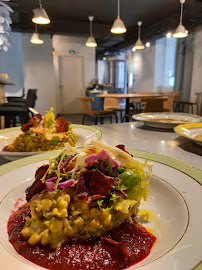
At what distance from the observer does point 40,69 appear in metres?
8.28

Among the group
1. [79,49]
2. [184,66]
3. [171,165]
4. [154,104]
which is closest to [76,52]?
[79,49]

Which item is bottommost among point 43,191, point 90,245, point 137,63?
point 90,245

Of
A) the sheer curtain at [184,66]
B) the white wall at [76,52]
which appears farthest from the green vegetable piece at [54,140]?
the white wall at [76,52]

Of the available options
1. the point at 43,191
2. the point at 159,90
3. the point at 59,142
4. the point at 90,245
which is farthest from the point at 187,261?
the point at 159,90

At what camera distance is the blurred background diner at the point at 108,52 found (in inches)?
207

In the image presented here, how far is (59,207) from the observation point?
19.7 inches

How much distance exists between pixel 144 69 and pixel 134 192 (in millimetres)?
9767

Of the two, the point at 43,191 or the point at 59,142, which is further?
the point at 59,142

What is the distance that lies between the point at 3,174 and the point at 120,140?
737 mm

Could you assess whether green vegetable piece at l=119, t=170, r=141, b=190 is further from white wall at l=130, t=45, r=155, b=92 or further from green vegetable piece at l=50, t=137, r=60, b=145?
white wall at l=130, t=45, r=155, b=92

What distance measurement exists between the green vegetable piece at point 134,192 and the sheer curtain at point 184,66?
25.0ft

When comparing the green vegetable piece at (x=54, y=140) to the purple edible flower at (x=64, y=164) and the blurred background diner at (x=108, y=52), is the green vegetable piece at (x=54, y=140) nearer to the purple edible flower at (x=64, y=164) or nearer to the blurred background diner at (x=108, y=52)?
the purple edible flower at (x=64, y=164)

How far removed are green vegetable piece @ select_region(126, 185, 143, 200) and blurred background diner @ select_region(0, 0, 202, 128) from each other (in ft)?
12.4

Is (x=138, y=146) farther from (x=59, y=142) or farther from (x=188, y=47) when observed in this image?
(x=188, y=47)
